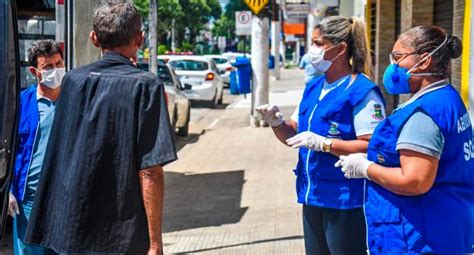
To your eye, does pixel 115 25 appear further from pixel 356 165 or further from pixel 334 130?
pixel 334 130

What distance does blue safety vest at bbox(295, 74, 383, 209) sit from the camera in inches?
168

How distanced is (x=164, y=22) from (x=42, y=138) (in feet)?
135

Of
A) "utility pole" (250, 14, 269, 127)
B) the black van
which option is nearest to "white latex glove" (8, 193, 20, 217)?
the black van

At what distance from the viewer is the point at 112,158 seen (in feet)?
11.5

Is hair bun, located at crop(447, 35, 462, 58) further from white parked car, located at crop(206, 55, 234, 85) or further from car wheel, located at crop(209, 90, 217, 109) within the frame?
white parked car, located at crop(206, 55, 234, 85)

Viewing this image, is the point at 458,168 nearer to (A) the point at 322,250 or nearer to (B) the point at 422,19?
(A) the point at 322,250

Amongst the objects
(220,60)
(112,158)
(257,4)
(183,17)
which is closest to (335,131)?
(112,158)

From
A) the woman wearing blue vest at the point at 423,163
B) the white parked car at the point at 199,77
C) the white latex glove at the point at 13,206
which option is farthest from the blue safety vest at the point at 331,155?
the white parked car at the point at 199,77

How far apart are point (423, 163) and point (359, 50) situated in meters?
1.23

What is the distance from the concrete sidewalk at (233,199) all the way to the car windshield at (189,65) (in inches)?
306

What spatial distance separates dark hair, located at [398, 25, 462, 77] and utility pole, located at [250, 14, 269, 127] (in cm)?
1432

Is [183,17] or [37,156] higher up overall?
[183,17]

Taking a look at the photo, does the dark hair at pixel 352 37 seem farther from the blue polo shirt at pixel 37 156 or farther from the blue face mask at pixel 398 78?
the blue polo shirt at pixel 37 156

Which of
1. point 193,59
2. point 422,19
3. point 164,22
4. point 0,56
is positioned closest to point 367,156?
point 0,56
